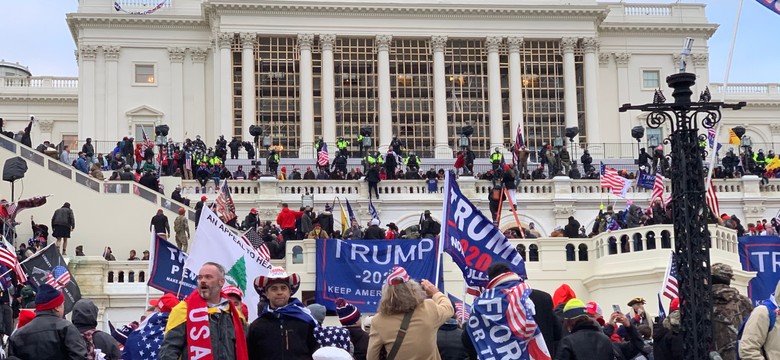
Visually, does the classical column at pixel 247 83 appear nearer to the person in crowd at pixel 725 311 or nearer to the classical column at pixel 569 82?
the classical column at pixel 569 82

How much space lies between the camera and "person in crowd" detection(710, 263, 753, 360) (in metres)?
11.4

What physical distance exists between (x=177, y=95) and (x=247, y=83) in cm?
456

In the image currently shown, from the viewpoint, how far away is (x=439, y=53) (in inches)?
2452

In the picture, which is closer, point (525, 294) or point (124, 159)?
point (525, 294)

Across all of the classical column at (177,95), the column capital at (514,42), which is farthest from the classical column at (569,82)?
the classical column at (177,95)

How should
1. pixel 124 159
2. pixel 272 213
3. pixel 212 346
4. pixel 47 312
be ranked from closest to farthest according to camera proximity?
pixel 212 346 → pixel 47 312 → pixel 272 213 → pixel 124 159

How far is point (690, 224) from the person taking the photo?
11484 millimetres

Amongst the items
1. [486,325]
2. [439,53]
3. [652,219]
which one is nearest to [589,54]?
[439,53]

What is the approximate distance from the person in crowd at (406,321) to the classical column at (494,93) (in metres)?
51.0

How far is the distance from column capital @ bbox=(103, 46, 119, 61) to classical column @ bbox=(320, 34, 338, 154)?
30.2 ft

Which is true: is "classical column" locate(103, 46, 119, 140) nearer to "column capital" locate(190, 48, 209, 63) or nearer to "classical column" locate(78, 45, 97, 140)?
"classical column" locate(78, 45, 97, 140)

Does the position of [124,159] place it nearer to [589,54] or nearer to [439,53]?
[439,53]

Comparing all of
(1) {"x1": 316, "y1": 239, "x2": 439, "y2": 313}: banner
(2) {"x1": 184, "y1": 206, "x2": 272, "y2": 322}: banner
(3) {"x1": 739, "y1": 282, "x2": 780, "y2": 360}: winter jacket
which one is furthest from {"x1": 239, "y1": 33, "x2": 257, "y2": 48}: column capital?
(3) {"x1": 739, "y1": 282, "x2": 780, "y2": 360}: winter jacket

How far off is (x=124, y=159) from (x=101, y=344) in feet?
111
